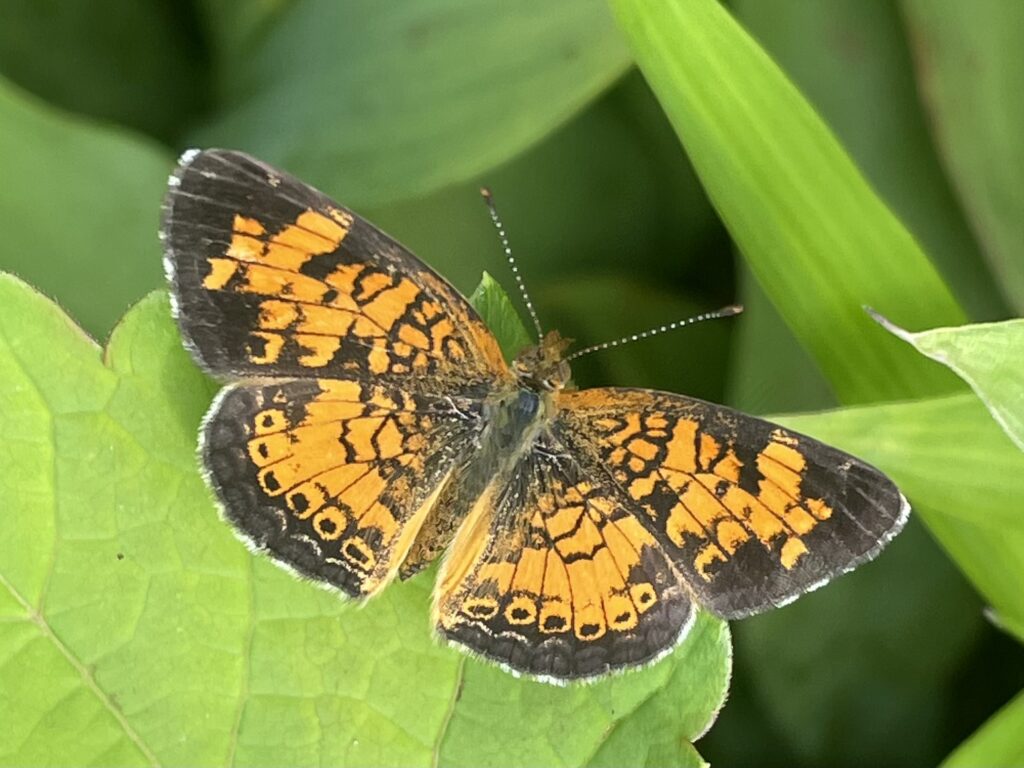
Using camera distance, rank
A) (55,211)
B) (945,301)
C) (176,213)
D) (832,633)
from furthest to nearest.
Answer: (832,633)
(55,211)
(945,301)
(176,213)

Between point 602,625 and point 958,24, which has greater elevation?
point 958,24

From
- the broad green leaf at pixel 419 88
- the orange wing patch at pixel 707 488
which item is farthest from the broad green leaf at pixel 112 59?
the orange wing patch at pixel 707 488

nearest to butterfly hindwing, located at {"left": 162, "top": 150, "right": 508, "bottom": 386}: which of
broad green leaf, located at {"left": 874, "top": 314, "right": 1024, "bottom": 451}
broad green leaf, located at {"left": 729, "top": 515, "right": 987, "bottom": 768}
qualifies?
broad green leaf, located at {"left": 874, "top": 314, "right": 1024, "bottom": 451}

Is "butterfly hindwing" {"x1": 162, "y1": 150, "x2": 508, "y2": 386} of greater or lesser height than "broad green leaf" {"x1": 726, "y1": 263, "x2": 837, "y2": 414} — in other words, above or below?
above

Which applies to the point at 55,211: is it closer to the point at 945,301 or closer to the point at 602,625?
the point at 602,625

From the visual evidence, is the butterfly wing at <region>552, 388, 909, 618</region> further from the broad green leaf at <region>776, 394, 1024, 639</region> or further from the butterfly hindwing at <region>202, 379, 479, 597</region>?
the butterfly hindwing at <region>202, 379, 479, 597</region>

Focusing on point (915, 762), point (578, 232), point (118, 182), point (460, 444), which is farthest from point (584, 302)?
point (915, 762)
